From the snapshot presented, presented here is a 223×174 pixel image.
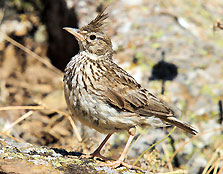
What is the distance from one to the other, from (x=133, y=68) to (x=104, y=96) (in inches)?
85.0

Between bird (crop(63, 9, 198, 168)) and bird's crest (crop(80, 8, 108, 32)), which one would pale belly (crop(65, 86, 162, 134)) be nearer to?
bird (crop(63, 9, 198, 168))

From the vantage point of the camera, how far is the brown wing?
4.15 metres

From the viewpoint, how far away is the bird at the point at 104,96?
3912mm

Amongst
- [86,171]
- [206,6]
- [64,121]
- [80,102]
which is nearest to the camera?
[86,171]

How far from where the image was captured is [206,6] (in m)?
8.28

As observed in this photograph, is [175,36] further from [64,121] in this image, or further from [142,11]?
[64,121]

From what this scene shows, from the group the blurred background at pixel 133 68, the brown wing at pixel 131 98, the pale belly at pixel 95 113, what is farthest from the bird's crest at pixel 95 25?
the blurred background at pixel 133 68

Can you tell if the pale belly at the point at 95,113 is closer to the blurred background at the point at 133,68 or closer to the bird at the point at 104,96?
the bird at the point at 104,96

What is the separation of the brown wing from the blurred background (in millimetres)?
504

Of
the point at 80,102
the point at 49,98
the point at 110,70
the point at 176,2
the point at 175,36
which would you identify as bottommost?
the point at 49,98

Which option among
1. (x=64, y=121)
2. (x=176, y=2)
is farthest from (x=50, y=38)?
(x=176, y=2)

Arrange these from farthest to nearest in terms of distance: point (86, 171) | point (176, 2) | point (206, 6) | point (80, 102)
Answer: point (206, 6)
point (176, 2)
point (80, 102)
point (86, 171)

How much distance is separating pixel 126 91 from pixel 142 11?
10.1 ft

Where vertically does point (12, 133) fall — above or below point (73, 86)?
below
